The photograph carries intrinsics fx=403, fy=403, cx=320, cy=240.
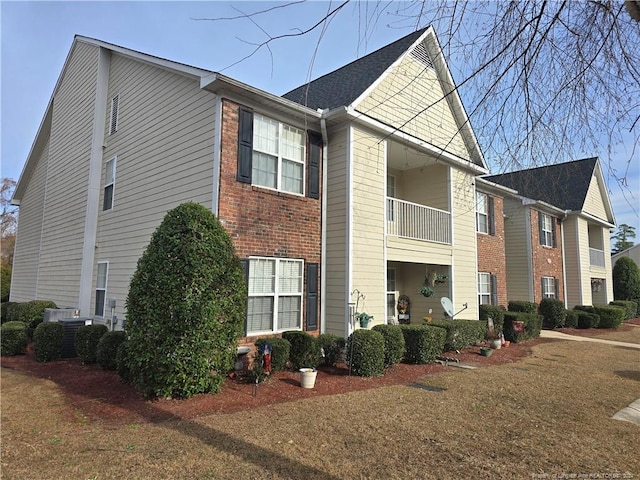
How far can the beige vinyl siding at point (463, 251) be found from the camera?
13.4 metres

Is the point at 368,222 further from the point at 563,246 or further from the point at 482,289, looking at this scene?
the point at 563,246

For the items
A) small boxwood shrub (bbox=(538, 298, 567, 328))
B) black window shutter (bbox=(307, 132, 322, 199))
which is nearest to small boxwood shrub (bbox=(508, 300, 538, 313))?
small boxwood shrub (bbox=(538, 298, 567, 328))

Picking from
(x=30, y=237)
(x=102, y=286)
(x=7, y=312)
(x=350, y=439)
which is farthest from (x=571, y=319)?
(x=30, y=237)

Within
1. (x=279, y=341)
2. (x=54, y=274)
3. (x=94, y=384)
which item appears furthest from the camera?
(x=54, y=274)

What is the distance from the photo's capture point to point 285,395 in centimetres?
698

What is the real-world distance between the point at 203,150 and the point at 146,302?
3.77 m

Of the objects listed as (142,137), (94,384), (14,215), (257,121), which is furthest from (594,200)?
(14,215)

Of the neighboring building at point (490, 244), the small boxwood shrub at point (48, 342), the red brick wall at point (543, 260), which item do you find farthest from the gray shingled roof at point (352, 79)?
the red brick wall at point (543, 260)

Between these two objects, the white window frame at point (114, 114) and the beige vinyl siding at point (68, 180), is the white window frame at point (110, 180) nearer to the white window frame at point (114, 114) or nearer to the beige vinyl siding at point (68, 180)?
the beige vinyl siding at point (68, 180)

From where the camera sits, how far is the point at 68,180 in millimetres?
14703

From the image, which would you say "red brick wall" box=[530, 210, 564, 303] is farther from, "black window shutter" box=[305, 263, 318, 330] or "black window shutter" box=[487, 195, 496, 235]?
"black window shutter" box=[305, 263, 318, 330]

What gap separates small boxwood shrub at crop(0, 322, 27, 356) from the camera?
33.2ft

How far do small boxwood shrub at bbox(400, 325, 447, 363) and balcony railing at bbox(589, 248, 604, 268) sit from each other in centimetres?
2061

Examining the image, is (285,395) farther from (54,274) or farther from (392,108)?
(54,274)
